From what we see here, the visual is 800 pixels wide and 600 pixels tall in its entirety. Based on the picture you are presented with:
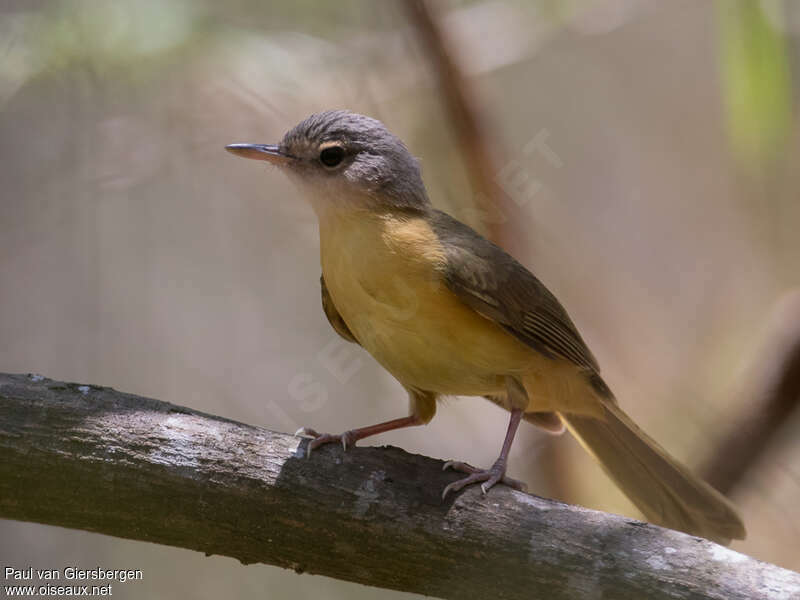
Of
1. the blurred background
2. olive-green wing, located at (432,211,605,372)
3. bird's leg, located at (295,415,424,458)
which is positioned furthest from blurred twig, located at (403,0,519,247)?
bird's leg, located at (295,415,424,458)

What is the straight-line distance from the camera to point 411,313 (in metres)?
3.32

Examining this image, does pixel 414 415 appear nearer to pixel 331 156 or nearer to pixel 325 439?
pixel 325 439

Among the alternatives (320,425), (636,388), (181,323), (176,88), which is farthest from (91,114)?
(636,388)

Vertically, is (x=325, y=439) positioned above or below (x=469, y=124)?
below

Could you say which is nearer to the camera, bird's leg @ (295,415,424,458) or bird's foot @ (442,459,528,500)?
bird's foot @ (442,459,528,500)

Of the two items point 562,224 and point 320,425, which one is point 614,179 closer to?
point 562,224

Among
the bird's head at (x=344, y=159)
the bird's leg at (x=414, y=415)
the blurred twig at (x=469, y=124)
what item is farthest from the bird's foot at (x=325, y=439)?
the blurred twig at (x=469, y=124)

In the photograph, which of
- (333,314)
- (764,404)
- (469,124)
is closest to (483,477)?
(333,314)

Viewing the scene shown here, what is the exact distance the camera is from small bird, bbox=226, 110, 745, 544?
3.36 metres

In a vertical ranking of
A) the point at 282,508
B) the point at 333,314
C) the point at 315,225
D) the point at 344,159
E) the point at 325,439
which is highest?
the point at 315,225

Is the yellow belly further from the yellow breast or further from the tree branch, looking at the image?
the tree branch

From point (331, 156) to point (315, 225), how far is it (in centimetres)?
209

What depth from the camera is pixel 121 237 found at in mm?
6207

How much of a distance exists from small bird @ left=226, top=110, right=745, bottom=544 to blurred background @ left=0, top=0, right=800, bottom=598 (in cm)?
99
